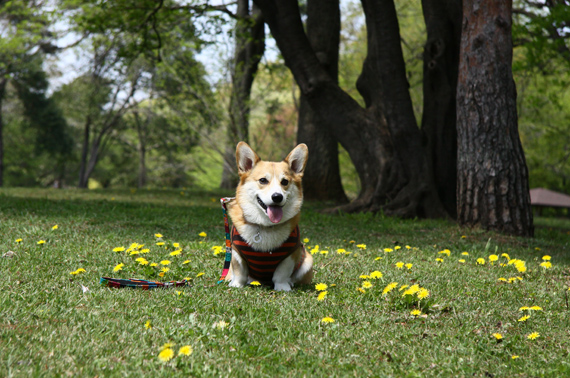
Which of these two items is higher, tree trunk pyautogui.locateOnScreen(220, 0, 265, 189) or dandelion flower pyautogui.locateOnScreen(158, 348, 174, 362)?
tree trunk pyautogui.locateOnScreen(220, 0, 265, 189)

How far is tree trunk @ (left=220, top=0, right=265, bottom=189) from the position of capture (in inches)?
569

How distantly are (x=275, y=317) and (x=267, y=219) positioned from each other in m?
0.84

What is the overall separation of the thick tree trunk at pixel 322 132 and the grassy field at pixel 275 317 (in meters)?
7.71

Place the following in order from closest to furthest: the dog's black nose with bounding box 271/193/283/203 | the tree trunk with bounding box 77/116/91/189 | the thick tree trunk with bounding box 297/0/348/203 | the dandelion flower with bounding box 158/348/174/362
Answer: the dandelion flower with bounding box 158/348/174/362, the dog's black nose with bounding box 271/193/283/203, the thick tree trunk with bounding box 297/0/348/203, the tree trunk with bounding box 77/116/91/189

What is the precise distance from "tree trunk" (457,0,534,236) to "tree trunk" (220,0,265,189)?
278 inches

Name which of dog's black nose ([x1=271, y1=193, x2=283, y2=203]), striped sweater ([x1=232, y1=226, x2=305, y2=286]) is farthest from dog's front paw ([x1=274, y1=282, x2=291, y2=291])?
dog's black nose ([x1=271, y1=193, x2=283, y2=203])

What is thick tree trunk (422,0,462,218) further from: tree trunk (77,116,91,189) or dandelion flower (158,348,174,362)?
tree trunk (77,116,91,189)

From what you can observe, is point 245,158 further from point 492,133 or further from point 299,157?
point 492,133

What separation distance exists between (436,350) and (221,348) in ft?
4.16

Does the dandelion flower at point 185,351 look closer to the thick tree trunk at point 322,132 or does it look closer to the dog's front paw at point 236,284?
the dog's front paw at point 236,284

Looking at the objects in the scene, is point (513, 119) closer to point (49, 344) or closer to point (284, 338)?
point (284, 338)

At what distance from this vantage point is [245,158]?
3.97m

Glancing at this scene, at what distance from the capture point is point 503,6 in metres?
7.54

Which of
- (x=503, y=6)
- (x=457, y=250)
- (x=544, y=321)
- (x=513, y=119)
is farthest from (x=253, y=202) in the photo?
(x=503, y=6)
